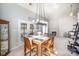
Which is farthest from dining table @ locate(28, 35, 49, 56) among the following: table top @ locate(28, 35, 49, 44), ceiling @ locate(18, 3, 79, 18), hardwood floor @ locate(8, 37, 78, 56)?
ceiling @ locate(18, 3, 79, 18)

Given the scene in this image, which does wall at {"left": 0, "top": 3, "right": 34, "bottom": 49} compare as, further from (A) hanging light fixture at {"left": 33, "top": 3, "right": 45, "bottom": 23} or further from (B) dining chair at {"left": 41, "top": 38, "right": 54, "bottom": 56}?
(B) dining chair at {"left": 41, "top": 38, "right": 54, "bottom": 56}

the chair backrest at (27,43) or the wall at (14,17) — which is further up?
the wall at (14,17)

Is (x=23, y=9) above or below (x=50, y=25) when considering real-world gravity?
above

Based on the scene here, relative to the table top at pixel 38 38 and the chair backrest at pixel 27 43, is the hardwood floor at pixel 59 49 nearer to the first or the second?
the chair backrest at pixel 27 43

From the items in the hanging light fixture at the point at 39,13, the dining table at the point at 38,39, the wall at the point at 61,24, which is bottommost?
the dining table at the point at 38,39

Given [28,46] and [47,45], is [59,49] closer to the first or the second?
[47,45]

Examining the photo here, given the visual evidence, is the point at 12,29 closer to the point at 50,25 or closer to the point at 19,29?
the point at 19,29

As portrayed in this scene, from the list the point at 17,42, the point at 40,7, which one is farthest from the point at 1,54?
the point at 40,7

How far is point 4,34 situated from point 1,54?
375mm

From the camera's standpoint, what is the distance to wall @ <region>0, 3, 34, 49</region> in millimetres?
2418

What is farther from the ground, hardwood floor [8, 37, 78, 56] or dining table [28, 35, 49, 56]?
dining table [28, 35, 49, 56]

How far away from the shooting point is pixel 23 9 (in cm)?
240

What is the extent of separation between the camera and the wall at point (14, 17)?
2.42m

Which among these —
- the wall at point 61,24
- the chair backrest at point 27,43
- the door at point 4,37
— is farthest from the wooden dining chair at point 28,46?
the wall at point 61,24
